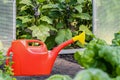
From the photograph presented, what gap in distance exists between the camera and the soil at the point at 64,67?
4034 mm

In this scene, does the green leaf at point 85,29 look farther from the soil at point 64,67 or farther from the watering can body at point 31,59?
the watering can body at point 31,59

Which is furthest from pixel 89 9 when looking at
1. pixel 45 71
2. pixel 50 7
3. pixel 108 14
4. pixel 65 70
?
pixel 45 71

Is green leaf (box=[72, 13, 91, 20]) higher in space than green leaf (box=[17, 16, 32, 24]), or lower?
higher

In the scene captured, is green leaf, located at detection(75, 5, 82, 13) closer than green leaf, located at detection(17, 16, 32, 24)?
No

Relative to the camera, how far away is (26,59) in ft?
13.5

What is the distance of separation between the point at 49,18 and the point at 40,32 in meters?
0.36

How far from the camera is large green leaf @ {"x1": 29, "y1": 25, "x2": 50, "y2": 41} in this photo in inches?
218

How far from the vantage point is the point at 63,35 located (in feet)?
19.2

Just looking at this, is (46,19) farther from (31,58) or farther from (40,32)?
(31,58)

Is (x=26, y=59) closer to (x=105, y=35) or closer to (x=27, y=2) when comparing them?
(x=27, y=2)

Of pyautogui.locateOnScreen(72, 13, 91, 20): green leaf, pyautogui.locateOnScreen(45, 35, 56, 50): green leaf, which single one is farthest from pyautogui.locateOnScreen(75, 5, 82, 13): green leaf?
pyautogui.locateOnScreen(45, 35, 56, 50): green leaf

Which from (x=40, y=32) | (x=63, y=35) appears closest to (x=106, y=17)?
(x=63, y=35)

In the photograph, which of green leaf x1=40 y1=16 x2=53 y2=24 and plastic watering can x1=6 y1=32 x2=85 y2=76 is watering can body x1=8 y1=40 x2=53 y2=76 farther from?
green leaf x1=40 y1=16 x2=53 y2=24

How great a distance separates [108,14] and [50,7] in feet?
3.16
